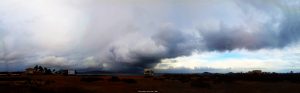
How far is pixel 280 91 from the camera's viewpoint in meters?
56.9

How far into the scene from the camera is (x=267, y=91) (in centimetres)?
5588

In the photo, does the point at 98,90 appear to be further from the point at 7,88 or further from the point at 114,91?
the point at 7,88

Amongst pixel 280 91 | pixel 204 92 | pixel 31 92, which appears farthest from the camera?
pixel 280 91

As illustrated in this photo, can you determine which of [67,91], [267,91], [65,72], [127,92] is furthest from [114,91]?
[65,72]

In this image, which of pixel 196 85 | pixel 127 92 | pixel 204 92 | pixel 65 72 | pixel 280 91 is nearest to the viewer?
pixel 127 92

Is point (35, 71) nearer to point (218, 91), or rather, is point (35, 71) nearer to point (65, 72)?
point (65, 72)

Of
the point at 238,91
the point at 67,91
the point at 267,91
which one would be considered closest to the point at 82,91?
the point at 67,91

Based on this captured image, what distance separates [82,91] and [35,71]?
6947 centimetres

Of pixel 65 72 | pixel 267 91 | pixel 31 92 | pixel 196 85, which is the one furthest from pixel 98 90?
pixel 65 72

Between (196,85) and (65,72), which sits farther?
(65,72)

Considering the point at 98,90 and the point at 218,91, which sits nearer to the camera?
the point at 98,90

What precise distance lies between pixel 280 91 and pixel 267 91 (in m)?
2.33

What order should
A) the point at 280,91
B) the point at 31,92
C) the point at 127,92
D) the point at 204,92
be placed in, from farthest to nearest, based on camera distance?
1. the point at 280,91
2. the point at 204,92
3. the point at 127,92
4. the point at 31,92

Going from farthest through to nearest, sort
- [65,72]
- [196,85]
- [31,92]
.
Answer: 1. [65,72]
2. [196,85]
3. [31,92]
